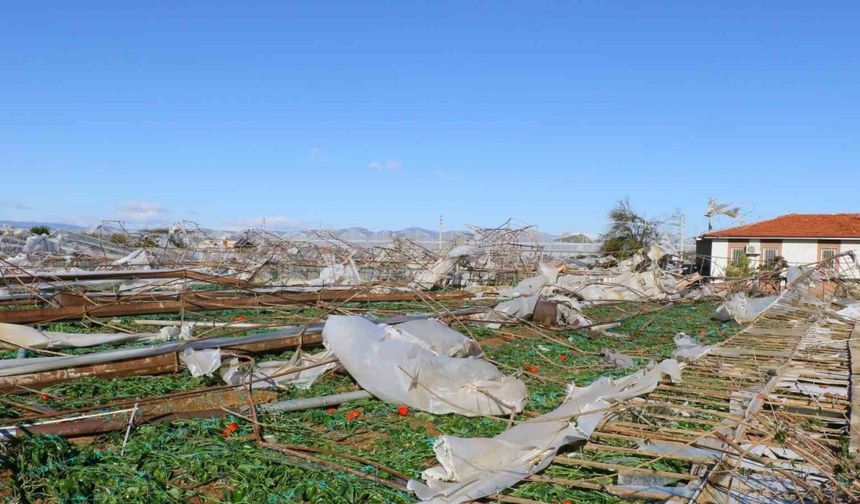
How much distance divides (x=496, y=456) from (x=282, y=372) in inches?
78.2

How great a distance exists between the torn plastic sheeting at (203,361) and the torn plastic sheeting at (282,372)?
0.08 meters

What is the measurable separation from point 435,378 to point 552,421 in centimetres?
85

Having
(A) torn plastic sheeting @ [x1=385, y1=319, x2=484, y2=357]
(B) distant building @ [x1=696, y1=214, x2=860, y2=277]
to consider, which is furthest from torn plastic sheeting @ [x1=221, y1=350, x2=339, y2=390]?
(B) distant building @ [x1=696, y1=214, x2=860, y2=277]

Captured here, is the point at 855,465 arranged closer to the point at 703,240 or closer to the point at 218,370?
the point at 218,370

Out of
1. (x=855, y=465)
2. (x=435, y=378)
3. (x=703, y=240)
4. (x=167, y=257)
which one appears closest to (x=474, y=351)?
(x=435, y=378)

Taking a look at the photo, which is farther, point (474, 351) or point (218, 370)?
point (474, 351)

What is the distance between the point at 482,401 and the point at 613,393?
76 centimetres

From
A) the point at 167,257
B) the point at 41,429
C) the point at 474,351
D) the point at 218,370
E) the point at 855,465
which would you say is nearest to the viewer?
the point at 855,465

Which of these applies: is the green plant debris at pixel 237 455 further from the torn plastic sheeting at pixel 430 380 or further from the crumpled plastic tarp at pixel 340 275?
the crumpled plastic tarp at pixel 340 275

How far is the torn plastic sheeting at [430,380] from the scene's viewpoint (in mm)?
3975

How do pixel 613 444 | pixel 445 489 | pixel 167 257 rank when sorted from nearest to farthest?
1. pixel 445 489
2. pixel 613 444
3. pixel 167 257

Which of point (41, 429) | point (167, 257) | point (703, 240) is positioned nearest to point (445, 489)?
point (41, 429)

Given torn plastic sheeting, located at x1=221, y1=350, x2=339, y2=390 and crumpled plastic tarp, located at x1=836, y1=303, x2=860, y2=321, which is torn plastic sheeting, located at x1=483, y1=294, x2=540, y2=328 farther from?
crumpled plastic tarp, located at x1=836, y1=303, x2=860, y2=321

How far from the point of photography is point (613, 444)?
134 inches
